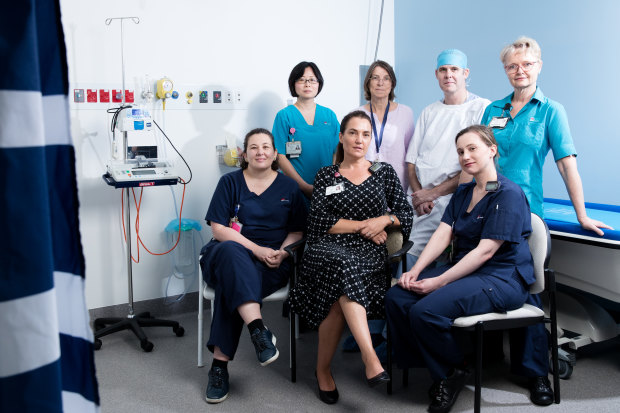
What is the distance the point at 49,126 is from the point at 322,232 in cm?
222

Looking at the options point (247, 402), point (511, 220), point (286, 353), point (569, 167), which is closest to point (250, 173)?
point (286, 353)

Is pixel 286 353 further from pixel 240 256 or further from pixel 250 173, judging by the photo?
pixel 250 173

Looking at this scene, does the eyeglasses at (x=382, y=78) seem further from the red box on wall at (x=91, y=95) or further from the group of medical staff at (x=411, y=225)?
the red box on wall at (x=91, y=95)

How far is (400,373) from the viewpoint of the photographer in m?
2.68

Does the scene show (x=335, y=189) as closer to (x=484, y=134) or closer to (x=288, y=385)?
(x=484, y=134)

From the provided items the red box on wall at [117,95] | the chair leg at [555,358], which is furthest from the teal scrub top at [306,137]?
the chair leg at [555,358]

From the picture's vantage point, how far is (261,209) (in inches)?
113

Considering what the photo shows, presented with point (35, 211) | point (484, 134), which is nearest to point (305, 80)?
point (484, 134)

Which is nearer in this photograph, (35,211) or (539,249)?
(35,211)

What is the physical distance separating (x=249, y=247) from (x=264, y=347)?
0.58 m

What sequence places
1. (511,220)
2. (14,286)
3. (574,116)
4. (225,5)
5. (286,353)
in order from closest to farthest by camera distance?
(14,286), (511,220), (286,353), (574,116), (225,5)

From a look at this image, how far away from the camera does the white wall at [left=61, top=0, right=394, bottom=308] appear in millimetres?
3197

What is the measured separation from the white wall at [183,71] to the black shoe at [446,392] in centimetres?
200

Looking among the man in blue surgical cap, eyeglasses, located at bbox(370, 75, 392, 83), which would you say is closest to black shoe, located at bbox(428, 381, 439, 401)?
the man in blue surgical cap
